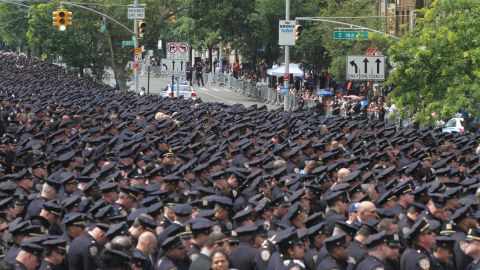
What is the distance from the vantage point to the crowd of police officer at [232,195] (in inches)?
437

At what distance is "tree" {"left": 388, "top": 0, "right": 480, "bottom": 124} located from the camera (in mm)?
31641

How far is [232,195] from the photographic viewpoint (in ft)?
52.2

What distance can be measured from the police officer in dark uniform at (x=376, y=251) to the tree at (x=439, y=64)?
20.8 m

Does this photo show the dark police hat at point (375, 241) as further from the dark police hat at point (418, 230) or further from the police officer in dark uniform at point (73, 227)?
the police officer in dark uniform at point (73, 227)

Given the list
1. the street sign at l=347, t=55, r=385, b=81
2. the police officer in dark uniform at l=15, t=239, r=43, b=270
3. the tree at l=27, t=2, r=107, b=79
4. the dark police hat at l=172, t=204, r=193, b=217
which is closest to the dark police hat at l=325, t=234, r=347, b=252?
the dark police hat at l=172, t=204, r=193, b=217

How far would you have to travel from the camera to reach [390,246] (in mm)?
11055

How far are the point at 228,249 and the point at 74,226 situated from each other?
1.78 m

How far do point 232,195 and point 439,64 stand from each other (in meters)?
17.7

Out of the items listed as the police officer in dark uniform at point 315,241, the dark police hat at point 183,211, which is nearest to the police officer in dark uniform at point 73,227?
the dark police hat at point 183,211

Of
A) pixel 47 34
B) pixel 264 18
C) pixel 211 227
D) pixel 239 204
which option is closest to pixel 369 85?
pixel 264 18

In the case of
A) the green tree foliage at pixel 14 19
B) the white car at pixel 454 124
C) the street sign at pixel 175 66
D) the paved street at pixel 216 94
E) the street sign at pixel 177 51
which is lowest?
the paved street at pixel 216 94

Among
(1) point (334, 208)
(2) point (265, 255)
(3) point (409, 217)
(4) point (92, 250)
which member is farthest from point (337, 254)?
(1) point (334, 208)

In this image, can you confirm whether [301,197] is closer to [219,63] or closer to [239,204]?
[239,204]

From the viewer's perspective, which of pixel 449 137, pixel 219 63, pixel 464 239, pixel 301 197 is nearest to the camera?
pixel 464 239
